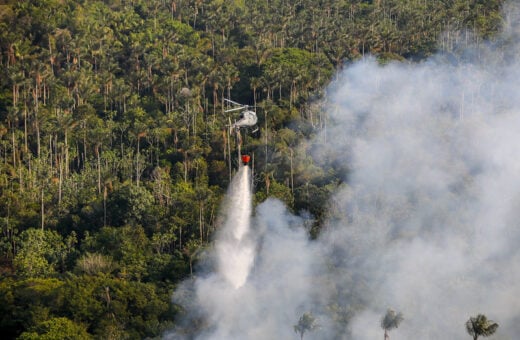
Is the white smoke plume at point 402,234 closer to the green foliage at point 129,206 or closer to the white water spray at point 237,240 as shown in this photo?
the white water spray at point 237,240

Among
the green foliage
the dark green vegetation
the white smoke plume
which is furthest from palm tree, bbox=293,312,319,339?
the green foliage

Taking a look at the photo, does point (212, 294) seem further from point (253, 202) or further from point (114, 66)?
point (114, 66)

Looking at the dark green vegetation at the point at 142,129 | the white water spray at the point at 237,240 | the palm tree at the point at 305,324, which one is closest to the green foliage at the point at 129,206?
the dark green vegetation at the point at 142,129

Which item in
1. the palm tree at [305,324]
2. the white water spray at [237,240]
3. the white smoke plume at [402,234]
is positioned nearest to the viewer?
the palm tree at [305,324]

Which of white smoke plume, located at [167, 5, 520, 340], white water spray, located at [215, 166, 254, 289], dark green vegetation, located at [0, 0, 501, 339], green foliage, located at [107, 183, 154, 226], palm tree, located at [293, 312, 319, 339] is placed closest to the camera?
palm tree, located at [293, 312, 319, 339]

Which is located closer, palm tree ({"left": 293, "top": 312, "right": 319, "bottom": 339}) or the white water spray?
palm tree ({"left": 293, "top": 312, "right": 319, "bottom": 339})

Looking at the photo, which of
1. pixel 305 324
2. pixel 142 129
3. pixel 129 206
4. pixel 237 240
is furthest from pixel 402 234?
pixel 142 129

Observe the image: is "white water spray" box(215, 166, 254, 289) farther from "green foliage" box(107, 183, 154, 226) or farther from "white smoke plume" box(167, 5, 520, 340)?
"green foliage" box(107, 183, 154, 226)
